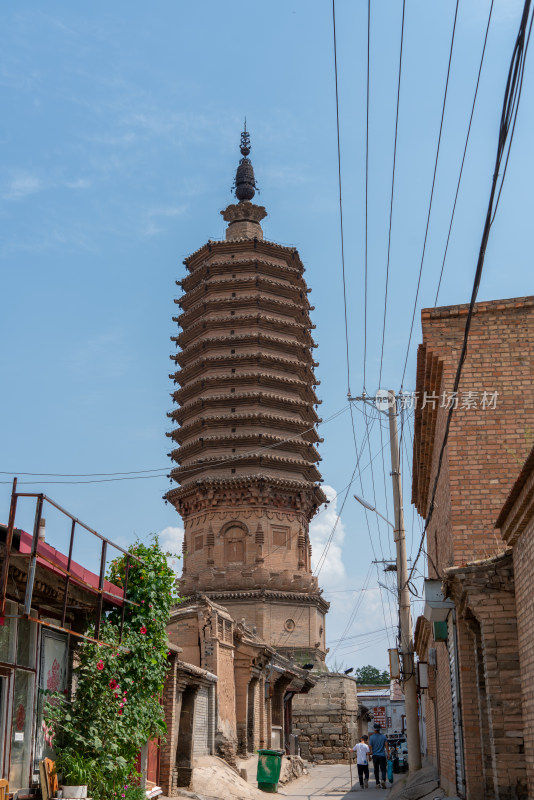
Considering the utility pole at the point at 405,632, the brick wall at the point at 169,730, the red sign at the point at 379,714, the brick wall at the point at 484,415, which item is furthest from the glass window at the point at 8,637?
the red sign at the point at 379,714

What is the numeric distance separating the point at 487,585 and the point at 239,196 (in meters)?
45.9

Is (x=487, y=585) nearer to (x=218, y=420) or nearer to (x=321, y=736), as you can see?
(x=321, y=736)

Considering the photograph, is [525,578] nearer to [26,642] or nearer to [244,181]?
[26,642]

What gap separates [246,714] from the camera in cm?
2444

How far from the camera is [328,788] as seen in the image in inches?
966

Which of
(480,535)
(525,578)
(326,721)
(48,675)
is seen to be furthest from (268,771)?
(326,721)

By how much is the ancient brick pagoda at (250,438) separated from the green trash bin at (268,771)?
780 inches

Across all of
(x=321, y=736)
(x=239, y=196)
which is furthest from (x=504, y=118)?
(x=239, y=196)

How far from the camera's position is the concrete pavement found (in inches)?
847

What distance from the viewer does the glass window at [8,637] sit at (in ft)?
29.8

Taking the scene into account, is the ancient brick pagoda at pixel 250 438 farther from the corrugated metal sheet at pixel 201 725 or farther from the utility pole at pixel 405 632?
the utility pole at pixel 405 632

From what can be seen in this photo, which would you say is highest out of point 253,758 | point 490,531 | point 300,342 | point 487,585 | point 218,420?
point 300,342

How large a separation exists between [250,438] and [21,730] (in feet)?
114

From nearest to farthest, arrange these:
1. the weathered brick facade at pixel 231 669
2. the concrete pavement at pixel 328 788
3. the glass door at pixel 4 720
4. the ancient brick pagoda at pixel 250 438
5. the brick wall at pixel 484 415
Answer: the glass door at pixel 4 720 < the brick wall at pixel 484 415 < the concrete pavement at pixel 328 788 < the weathered brick facade at pixel 231 669 < the ancient brick pagoda at pixel 250 438
